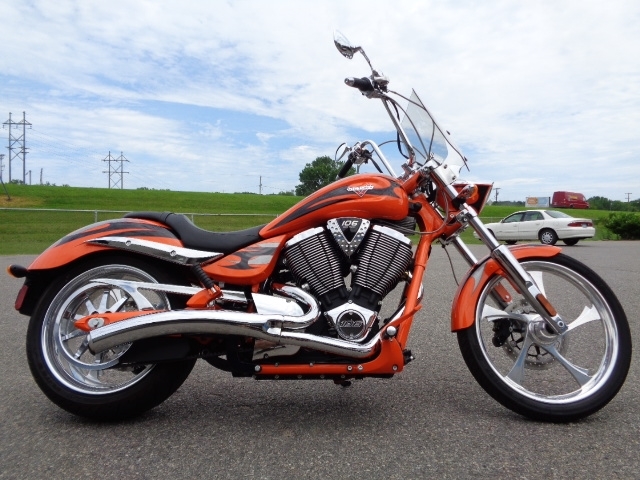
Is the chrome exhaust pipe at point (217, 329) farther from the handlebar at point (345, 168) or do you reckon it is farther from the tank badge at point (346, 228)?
the handlebar at point (345, 168)

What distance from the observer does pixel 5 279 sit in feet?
30.1

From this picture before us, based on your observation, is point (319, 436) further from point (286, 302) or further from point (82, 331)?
point (82, 331)

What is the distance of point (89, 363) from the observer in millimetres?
3125

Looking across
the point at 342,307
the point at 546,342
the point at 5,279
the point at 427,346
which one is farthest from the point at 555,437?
the point at 5,279

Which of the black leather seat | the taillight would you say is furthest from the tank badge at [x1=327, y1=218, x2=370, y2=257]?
the taillight

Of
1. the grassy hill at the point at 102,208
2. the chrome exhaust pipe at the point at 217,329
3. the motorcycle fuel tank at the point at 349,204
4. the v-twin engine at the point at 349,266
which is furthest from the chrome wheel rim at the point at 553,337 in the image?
the grassy hill at the point at 102,208

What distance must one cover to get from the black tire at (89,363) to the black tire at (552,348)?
1.58 meters

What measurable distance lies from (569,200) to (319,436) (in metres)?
71.9

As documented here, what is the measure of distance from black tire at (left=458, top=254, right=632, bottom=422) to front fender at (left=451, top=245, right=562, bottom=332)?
0.12 ft

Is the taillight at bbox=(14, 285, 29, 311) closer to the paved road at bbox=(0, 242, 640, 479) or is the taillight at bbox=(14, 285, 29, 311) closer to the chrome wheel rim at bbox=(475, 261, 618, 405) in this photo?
the paved road at bbox=(0, 242, 640, 479)

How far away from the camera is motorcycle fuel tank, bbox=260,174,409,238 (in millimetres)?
3109

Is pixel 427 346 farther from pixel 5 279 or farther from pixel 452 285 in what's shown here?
pixel 5 279

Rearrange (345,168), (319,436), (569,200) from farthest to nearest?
(569,200), (345,168), (319,436)

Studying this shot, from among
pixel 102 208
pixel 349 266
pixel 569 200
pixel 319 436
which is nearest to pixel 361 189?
pixel 349 266
